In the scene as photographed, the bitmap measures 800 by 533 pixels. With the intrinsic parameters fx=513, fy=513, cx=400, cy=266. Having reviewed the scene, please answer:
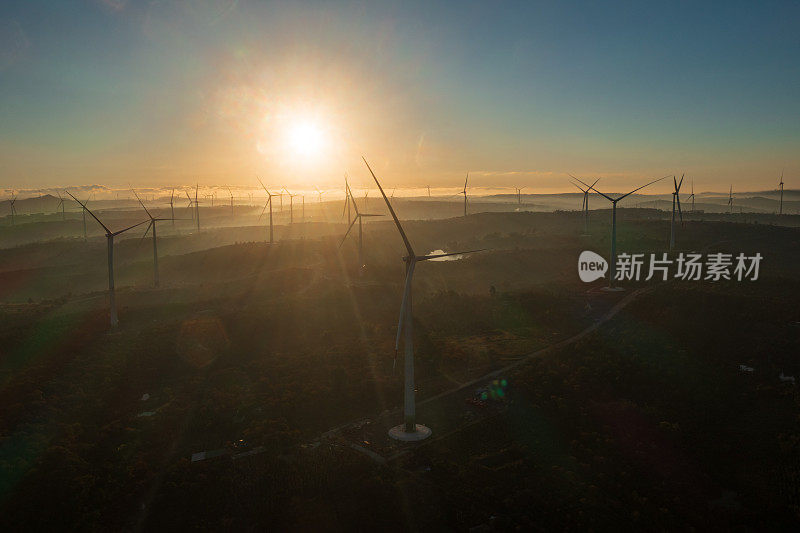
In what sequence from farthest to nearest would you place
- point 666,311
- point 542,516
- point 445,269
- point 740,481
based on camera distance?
point 445,269 → point 666,311 → point 740,481 → point 542,516

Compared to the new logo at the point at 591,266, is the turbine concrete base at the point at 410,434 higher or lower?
lower

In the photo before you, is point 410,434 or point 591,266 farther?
point 591,266

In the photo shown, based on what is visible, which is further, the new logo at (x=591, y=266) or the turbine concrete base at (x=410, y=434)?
the new logo at (x=591, y=266)

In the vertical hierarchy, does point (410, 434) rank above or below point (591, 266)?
below

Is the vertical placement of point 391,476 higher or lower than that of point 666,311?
lower

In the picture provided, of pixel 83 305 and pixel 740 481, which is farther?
pixel 83 305

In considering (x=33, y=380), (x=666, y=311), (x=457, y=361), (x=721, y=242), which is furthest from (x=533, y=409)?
(x=721, y=242)

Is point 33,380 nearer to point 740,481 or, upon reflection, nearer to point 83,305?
point 83,305

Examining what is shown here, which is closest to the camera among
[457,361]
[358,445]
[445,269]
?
[358,445]
